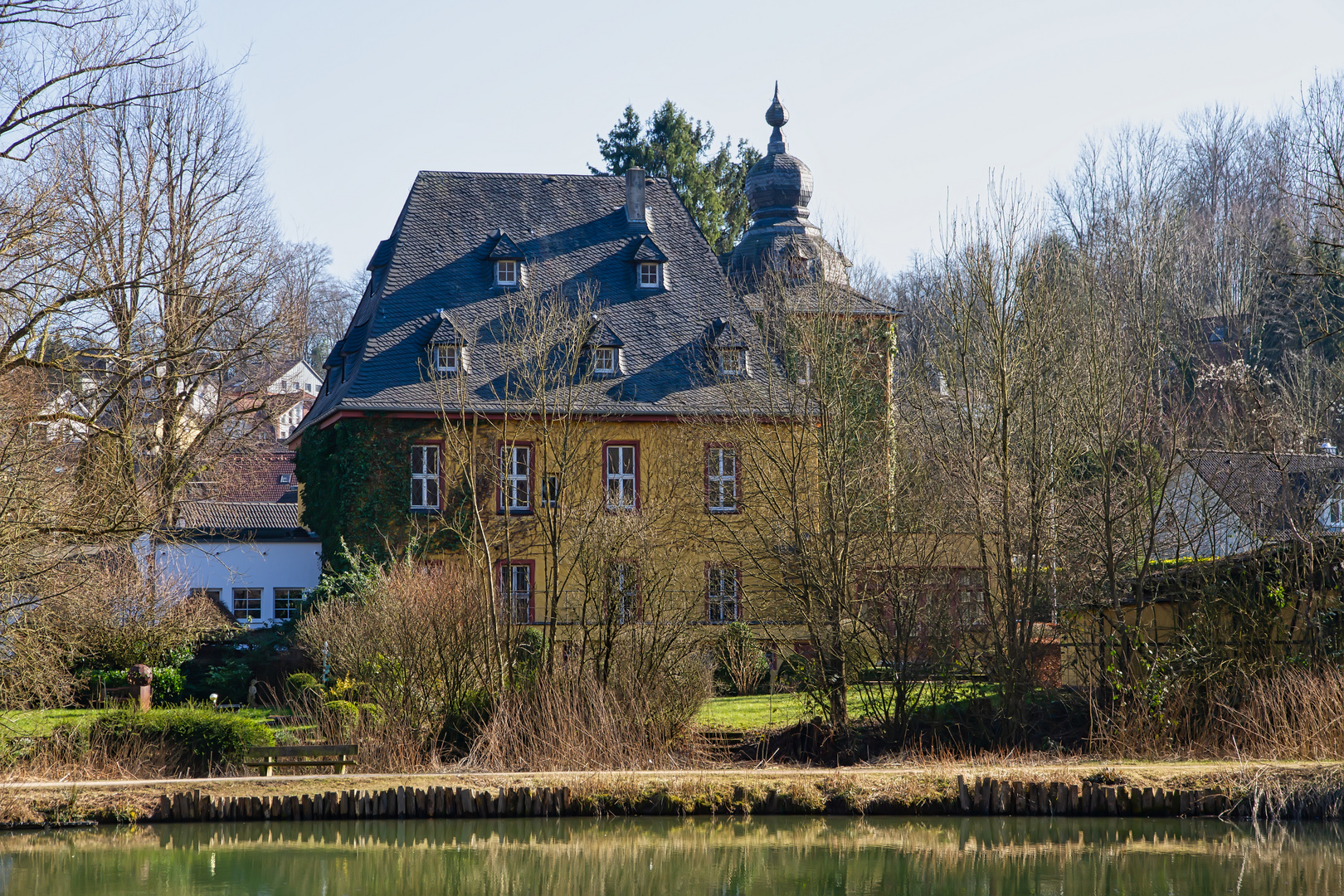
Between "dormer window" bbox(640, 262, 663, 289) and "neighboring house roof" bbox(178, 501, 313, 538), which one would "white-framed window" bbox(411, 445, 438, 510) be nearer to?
"dormer window" bbox(640, 262, 663, 289)

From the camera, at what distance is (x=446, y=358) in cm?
2897

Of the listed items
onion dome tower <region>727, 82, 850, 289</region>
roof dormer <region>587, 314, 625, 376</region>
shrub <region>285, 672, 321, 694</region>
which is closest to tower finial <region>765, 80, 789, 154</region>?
onion dome tower <region>727, 82, 850, 289</region>

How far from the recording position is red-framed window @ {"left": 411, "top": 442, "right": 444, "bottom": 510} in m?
28.2

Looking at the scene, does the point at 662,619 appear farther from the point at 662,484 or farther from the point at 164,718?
the point at 662,484

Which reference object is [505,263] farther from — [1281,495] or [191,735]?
[1281,495]

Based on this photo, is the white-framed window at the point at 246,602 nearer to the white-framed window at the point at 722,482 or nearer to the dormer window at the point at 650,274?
the dormer window at the point at 650,274

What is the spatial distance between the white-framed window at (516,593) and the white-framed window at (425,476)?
2.27 m

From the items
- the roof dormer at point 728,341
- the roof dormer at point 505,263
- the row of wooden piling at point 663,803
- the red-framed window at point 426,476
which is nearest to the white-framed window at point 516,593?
the red-framed window at point 426,476

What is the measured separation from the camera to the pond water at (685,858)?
1254cm

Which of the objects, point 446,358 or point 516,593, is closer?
point 516,593

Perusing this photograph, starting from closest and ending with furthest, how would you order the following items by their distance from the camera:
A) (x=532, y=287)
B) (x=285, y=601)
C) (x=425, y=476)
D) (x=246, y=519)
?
(x=425, y=476)
(x=532, y=287)
(x=285, y=601)
(x=246, y=519)

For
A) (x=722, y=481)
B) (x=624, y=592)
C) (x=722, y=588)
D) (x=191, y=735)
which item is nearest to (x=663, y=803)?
(x=624, y=592)

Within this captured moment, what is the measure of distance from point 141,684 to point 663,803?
38.3 ft

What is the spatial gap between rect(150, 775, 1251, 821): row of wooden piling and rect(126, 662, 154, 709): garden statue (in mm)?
8318
